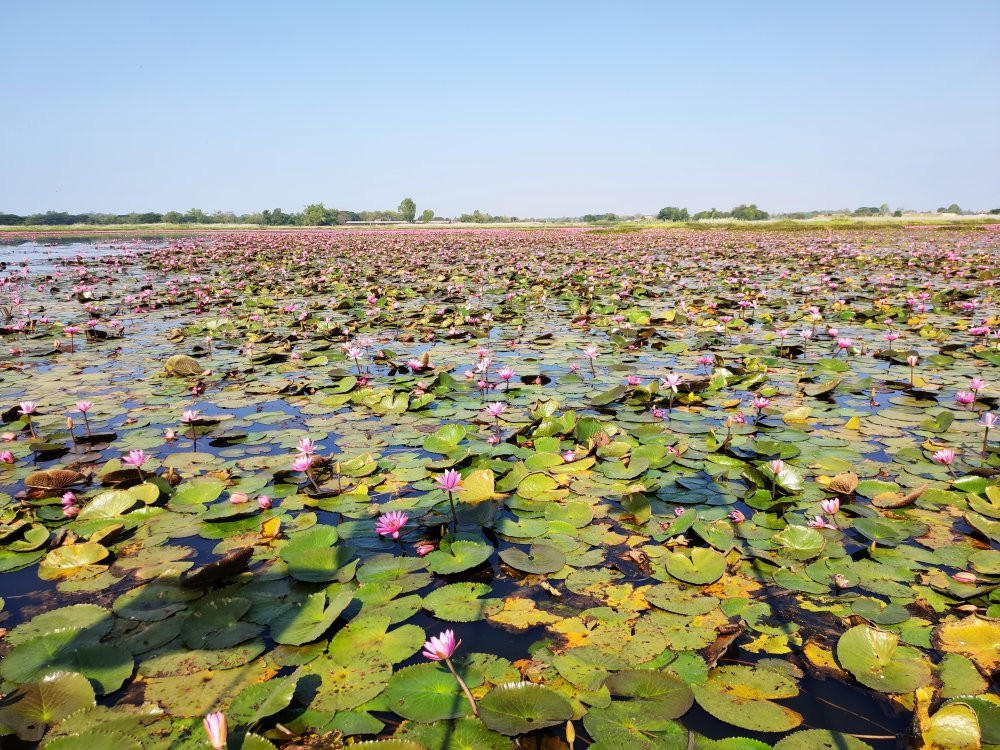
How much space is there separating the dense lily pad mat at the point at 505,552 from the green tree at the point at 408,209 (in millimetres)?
109307

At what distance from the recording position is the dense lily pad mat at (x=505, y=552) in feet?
5.28

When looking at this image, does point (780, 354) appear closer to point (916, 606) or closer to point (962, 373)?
point (962, 373)

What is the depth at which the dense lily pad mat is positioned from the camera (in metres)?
1.61

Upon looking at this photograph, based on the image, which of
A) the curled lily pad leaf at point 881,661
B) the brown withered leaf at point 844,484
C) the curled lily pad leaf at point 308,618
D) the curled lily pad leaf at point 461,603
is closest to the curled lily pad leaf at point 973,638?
the curled lily pad leaf at point 881,661

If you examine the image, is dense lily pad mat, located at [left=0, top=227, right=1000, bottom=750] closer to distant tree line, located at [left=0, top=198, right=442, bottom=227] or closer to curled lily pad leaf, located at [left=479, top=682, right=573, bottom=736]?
curled lily pad leaf, located at [left=479, top=682, right=573, bottom=736]

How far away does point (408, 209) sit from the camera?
10931 centimetres

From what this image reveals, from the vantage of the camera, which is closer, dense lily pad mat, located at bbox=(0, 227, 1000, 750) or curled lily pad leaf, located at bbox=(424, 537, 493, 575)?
dense lily pad mat, located at bbox=(0, 227, 1000, 750)

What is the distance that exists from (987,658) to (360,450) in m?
3.21

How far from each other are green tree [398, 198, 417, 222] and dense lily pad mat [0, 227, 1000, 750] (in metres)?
109

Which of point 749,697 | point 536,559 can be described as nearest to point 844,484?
point 749,697

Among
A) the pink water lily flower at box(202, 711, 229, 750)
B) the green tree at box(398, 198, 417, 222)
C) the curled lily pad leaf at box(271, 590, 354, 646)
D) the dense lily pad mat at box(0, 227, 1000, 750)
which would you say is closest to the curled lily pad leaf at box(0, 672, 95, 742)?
the dense lily pad mat at box(0, 227, 1000, 750)

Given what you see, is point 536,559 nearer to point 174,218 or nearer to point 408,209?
point 174,218

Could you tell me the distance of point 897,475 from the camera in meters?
3.06

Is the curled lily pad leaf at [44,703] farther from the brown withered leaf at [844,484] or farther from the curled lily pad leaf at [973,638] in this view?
the brown withered leaf at [844,484]
